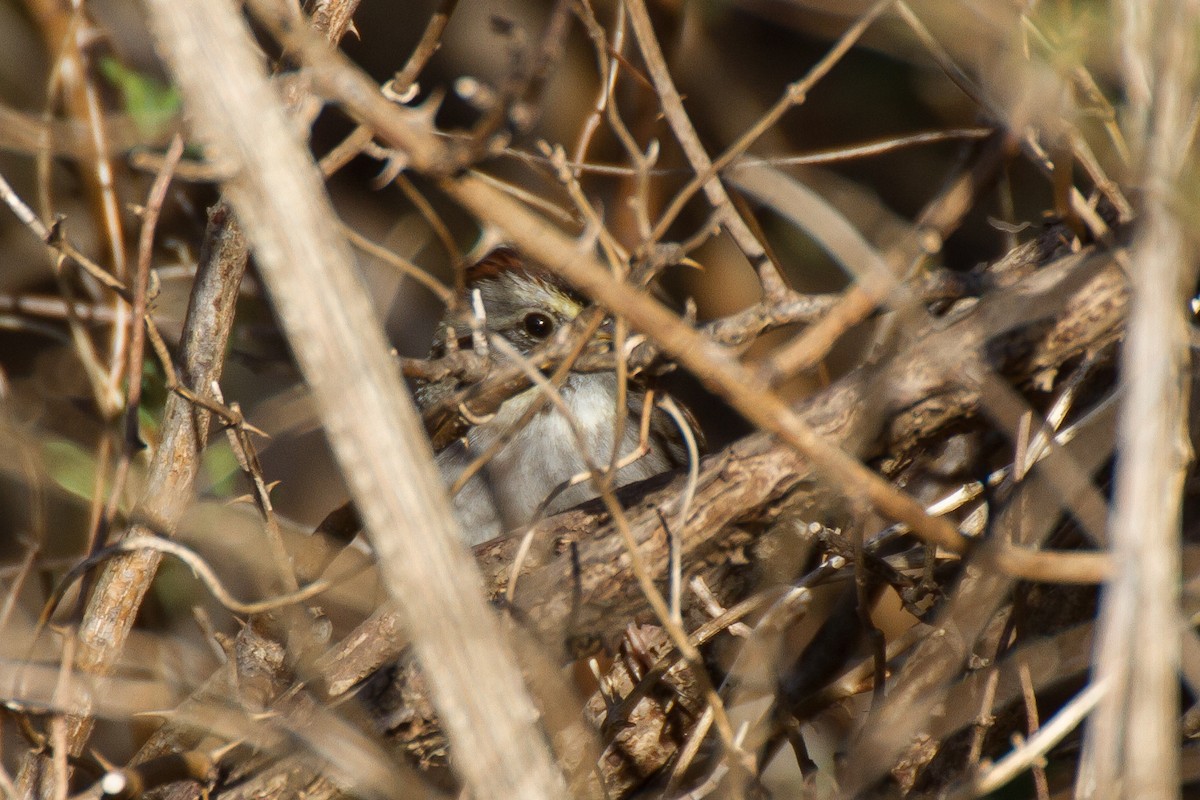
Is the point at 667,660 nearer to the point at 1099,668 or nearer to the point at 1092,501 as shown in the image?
the point at 1092,501

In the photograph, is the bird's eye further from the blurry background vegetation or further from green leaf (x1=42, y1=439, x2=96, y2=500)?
green leaf (x1=42, y1=439, x2=96, y2=500)

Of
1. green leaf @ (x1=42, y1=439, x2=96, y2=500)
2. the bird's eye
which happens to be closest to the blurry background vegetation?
green leaf @ (x1=42, y1=439, x2=96, y2=500)

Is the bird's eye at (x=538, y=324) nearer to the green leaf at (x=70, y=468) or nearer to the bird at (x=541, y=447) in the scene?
the bird at (x=541, y=447)

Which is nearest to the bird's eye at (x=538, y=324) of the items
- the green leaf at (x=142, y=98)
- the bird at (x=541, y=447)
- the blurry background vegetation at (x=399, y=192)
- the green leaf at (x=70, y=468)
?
the bird at (x=541, y=447)

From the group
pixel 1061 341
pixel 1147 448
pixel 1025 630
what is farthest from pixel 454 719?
pixel 1025 630

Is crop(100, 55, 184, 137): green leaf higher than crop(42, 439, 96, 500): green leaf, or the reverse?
crop(100, 55, 184, 137): green leaf

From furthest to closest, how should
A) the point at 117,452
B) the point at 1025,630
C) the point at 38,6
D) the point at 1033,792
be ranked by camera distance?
the point at 38,6 < the point at 117,452 < the point at 1033,792 < the point at 1025,630

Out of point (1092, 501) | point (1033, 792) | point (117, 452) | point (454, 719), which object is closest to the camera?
point (454, 719)

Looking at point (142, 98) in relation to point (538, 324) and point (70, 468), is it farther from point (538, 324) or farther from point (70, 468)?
point (538, 324)
